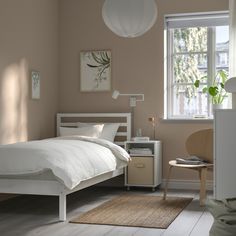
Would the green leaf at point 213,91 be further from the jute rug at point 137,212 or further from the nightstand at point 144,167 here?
the jute rug at point 137,212

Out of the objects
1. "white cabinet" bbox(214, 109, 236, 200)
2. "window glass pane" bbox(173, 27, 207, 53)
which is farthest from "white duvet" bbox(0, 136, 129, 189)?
"window glass pane" bbox(173, 27, 207, 53)

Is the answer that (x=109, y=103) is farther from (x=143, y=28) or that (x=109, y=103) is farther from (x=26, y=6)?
(x=143, y=28)

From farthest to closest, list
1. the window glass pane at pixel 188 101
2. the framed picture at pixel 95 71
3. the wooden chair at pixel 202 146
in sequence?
1. the framed picture at pixel 95 71
2. the window glass pane at pixel 188 101
3. the wooden chair at pixel 202 146

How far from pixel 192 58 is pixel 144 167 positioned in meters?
1.60

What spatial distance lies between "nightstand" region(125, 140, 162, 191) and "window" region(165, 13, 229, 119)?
25.6 inches

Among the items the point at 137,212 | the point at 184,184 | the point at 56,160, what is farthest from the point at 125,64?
the point at 56,160

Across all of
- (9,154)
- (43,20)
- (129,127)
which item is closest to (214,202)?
(9,154)

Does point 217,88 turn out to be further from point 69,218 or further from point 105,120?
point 69,218

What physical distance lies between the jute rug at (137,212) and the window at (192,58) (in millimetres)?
1485

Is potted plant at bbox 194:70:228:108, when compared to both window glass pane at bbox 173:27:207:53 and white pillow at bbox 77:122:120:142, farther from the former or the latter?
white pillow at bbox 77:122:120:142

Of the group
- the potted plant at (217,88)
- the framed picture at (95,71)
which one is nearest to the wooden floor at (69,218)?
the potted plant at (217,88)

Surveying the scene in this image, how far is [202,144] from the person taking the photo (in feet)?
18.4

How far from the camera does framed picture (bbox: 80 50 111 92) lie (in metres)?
6.84

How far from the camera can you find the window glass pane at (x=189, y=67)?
6695 millimetres
